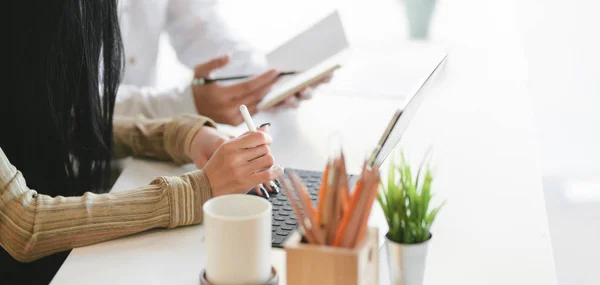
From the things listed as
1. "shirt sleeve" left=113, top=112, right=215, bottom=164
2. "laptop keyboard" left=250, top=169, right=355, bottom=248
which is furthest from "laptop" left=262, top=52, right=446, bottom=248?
"shirt sleeve" left=113, top=112, right=215, bottom=164

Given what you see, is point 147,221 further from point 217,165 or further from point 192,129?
point 192,129

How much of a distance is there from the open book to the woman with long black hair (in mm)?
331

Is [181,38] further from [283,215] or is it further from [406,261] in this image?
[406,261]

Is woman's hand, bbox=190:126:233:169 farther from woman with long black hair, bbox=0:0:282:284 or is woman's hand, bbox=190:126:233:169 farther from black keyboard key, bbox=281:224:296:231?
black keyboard key, bbox=281:224:296:231

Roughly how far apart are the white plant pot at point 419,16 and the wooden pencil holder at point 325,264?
152 cm

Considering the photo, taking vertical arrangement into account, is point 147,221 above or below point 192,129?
below


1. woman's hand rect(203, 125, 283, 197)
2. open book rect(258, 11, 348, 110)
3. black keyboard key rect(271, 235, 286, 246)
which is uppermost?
open book rect(258, 11, 348, 110)

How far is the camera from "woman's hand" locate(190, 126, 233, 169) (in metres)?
1.19

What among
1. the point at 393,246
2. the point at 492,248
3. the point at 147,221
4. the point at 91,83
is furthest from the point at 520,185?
the point at 91,83

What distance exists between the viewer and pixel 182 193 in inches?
38.5

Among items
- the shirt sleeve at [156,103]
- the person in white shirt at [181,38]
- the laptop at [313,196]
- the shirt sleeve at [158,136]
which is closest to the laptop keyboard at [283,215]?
the laptop at [313,196]

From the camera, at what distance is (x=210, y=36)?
6.26ft

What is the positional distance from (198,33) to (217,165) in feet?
3.20

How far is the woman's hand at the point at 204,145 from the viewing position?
1.19m
